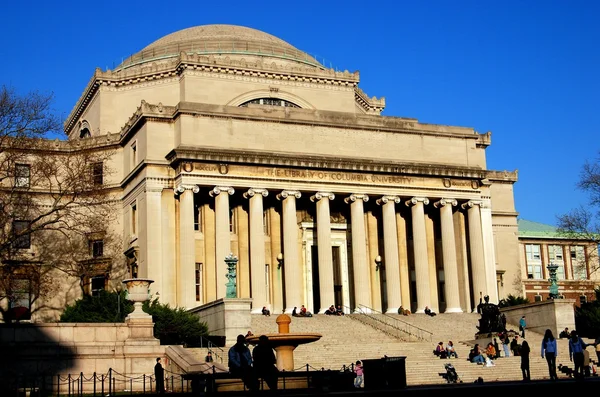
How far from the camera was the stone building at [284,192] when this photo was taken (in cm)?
5547

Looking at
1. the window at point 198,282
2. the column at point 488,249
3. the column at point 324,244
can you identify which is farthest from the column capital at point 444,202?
the window at point 198,282

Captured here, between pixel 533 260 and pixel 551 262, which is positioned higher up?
pixel 533 260

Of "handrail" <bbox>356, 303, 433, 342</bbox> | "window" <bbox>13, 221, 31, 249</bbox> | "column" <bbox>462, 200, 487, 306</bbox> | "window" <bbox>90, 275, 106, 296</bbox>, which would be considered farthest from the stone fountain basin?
"column" <bbox>462, 200, 487, 306</bbox>

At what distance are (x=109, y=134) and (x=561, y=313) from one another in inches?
1254

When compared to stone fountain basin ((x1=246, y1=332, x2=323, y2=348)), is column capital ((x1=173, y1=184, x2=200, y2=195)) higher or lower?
higher

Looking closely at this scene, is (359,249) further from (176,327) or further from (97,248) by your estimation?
(176,327)

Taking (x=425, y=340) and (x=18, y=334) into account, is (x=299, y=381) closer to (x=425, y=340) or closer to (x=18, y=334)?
(x=18, y=334)

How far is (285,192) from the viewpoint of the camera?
56875 millimetres

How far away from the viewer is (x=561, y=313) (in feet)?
160

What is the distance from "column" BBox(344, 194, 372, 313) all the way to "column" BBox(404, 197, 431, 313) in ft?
11.0

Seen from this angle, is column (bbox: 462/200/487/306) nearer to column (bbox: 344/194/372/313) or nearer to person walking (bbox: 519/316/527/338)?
column (bbox: 344/194/372/313)

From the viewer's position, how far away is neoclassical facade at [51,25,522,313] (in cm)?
5547

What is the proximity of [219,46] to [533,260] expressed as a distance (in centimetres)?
3841

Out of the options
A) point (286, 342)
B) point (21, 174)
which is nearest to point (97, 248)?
point (21, 174)
